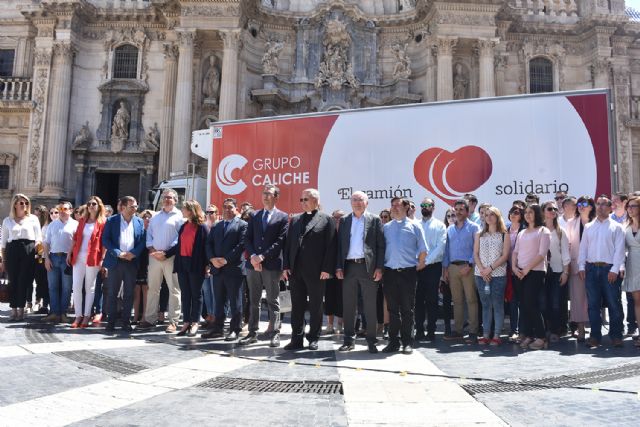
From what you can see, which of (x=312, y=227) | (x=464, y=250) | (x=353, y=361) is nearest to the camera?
(x=353, y=361)

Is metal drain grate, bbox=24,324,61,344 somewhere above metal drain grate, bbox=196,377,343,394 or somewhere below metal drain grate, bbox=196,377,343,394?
above

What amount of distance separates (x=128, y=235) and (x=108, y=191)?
21.8 m

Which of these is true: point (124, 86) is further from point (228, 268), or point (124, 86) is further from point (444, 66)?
point (228, 268)

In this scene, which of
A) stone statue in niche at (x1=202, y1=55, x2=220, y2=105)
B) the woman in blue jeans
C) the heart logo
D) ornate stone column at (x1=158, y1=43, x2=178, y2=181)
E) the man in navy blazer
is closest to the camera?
the woman in blue jeans

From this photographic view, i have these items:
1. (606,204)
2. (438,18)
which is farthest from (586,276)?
(438,18)

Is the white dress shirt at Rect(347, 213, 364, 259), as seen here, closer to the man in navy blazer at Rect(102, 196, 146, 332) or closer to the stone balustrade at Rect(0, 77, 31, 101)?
the man in navy blazer at Rect(102, 196, 146, 332)

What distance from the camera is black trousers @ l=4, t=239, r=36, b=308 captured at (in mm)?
9422

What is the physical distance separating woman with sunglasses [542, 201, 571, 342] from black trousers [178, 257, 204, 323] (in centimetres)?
571

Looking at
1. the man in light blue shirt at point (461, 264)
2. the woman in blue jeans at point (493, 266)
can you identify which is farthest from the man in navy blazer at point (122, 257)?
the woman in blue jeans at point (493, 266)

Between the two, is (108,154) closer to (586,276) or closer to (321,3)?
(321,3)

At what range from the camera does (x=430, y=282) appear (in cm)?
830

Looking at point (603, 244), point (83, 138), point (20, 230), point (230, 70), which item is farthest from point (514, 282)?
point (83, 138)

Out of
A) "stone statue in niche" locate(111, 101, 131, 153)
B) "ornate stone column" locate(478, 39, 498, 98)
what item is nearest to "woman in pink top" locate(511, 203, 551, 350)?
"ornate stone column" locate(478, 39, 498, 98)

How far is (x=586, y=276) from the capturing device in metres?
7.88
